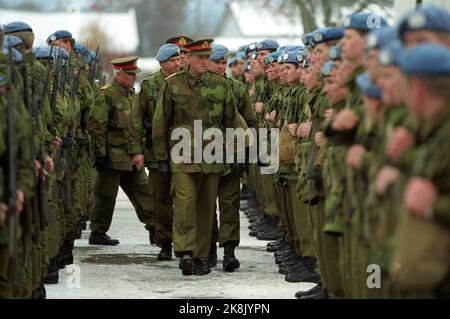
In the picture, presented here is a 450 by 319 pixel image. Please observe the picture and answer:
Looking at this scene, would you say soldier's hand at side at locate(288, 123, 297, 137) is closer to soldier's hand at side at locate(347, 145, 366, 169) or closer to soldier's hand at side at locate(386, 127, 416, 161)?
soldier's hand at side at locate(347, 145, 366, 169)

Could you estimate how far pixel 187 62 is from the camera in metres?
14.6

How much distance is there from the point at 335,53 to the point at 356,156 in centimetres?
197

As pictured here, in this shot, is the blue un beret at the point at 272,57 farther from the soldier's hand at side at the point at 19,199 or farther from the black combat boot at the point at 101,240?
the soldier's hand at side at the point at 19,199

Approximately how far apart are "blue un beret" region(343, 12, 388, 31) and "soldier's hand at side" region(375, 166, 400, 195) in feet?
7.72

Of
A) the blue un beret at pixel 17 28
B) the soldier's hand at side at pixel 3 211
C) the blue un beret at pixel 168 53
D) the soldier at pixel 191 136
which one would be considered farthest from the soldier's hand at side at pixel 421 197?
the blue un beret at pixel 168 53

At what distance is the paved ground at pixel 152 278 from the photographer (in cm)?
1308

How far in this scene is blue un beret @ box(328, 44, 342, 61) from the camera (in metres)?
11.1

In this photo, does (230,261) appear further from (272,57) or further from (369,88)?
(369,88)

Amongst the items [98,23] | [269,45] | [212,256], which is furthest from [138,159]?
[98,23]

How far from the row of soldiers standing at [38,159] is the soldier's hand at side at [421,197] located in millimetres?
2909

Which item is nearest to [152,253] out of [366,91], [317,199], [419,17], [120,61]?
[120,61]

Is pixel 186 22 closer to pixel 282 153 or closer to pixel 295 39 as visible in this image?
pixel 295 39

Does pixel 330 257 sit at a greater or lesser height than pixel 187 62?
lesser
